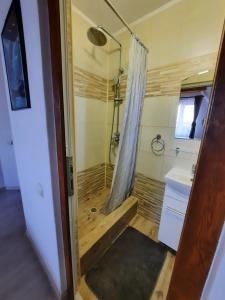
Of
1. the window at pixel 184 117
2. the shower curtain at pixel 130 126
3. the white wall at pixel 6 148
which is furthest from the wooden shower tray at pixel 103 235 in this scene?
the white wall at pixel 6 148

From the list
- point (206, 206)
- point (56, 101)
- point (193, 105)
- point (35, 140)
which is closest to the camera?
point (206, 206)

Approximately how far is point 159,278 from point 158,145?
1.27 meters

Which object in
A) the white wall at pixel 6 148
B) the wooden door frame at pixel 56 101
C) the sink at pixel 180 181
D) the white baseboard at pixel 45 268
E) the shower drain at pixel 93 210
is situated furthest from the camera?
the white wall at pixel 6 148

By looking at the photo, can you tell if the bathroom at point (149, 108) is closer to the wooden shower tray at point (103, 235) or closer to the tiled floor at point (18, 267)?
the wooden shower tray at point (103, 235)

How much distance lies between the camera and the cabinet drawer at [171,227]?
1324 mm

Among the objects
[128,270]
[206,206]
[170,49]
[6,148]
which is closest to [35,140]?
[206,206]

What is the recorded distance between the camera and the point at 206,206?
0.34 meters

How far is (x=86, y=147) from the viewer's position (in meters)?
1.92

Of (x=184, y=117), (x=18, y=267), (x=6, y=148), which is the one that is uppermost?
(x=184, y=117)

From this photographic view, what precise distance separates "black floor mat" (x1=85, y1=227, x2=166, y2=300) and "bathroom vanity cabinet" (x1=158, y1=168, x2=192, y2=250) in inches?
7.5

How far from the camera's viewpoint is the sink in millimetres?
1202

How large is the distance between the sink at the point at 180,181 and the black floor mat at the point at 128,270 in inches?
29.2

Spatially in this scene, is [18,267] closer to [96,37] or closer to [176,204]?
[176,204]

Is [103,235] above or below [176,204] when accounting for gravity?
below
